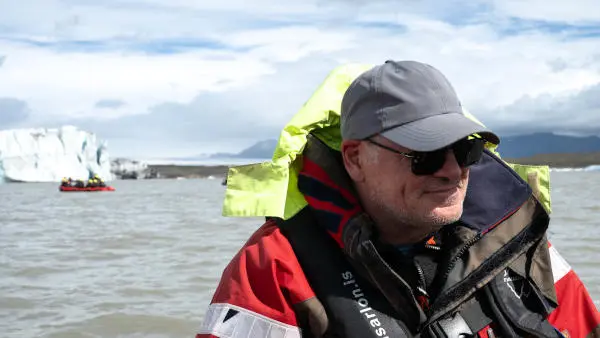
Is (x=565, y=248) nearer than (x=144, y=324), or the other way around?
(x=144, y=324)

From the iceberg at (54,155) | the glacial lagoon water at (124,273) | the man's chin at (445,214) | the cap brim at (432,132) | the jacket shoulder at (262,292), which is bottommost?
the iceberg at (54,155)

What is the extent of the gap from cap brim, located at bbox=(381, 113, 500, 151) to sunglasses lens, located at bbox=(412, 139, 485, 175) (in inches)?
1.7

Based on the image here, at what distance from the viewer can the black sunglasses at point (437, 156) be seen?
5.61 feet

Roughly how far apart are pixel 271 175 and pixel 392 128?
1.09 feet

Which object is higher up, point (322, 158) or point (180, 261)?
point (322, 158)

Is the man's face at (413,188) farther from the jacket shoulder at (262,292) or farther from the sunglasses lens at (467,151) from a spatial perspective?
the jacket shoulder at (262,292)

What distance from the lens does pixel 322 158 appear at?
1889mm

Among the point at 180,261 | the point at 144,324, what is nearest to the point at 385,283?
the point at 144,324

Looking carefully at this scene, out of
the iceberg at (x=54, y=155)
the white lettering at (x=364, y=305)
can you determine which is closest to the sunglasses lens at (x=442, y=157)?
the white lettering at (x=364, y=305)

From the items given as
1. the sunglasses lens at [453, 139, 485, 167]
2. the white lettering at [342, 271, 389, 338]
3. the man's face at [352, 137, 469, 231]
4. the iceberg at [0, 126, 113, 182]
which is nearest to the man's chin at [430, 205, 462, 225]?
the man's face at [352, 137, 469, 231]

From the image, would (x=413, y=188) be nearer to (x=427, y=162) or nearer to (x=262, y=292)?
(x=427, y=162)

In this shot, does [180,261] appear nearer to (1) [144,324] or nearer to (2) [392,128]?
(1) [144,324]

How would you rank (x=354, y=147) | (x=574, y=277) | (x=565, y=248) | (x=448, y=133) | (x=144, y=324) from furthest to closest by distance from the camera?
1. (x=565, y=248)
2. (x=144, y=324)
3. (x=574, y=277)
4. (x=354, y=147)
5. (x=448, y=133)

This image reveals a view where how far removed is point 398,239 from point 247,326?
430 mm
